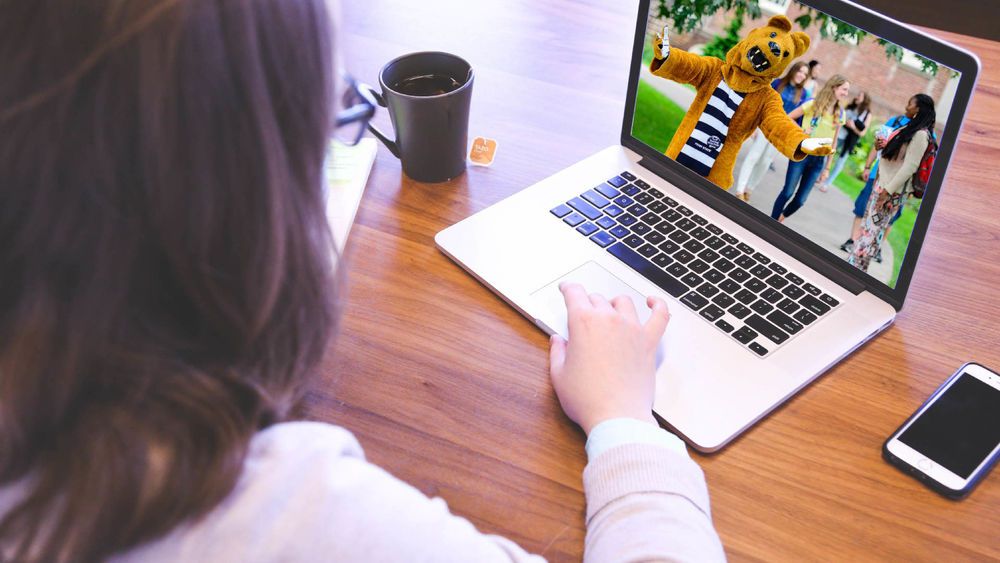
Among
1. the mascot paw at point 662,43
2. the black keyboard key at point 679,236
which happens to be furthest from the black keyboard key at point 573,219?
the mascot paw at point 662,43

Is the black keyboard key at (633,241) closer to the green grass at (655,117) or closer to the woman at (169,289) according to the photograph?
the green grass at (655,117)

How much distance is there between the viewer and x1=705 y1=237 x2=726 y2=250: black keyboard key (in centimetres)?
78

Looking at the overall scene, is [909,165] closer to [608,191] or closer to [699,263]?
[699,263]

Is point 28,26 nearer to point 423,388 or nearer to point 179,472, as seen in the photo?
point 179,472

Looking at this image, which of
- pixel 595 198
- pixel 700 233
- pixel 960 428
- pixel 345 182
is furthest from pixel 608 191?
pixel 960 428

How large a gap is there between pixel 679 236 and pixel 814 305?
0.16 meters

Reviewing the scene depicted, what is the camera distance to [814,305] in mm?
721

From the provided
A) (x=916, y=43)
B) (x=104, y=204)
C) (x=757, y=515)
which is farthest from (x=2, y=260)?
(x=916, y=43)

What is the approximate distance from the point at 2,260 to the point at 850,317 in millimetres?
703

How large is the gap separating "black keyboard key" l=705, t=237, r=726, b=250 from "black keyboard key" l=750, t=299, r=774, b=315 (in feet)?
0.28

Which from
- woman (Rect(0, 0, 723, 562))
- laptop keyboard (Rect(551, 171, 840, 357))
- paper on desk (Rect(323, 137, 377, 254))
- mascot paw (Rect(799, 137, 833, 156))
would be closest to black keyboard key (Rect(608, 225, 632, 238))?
laptop keyboard (Rect(551, 171, 840, 357))

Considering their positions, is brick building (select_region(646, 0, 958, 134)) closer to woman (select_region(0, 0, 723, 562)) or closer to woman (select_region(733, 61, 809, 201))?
woman (select_region(733, 61, 809, 201))

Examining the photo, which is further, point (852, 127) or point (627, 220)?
point (627, 220)

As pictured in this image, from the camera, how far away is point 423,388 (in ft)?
2.19
